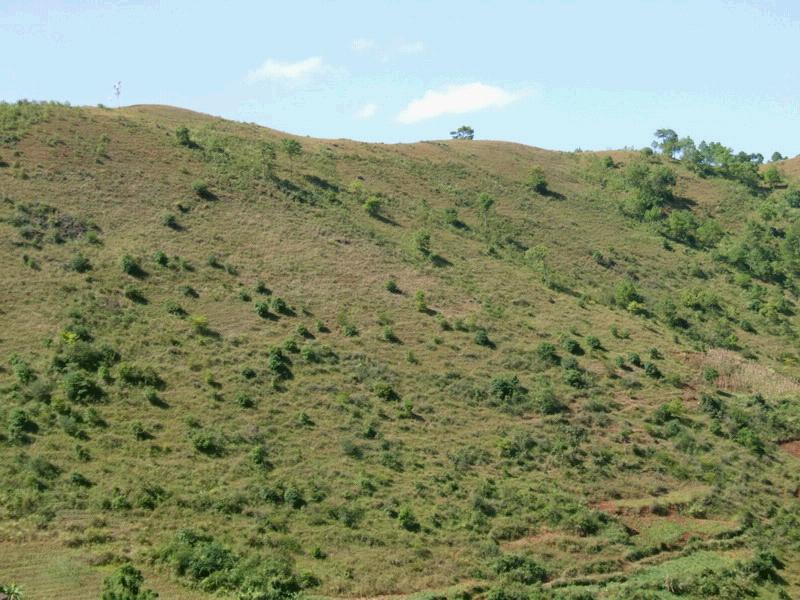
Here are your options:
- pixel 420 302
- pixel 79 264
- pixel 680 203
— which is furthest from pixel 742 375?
pixel 79 264

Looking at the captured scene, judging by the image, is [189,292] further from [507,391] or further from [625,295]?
[625,295]

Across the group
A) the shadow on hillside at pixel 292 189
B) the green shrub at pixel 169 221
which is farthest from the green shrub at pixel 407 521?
the shadow on hillside at pixel 292 189

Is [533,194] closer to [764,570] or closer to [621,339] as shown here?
[621,339]

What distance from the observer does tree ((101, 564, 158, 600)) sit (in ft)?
114

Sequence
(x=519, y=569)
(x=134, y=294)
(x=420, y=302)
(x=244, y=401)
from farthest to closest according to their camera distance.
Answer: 1. (x=420, y=302)
2. (x=134, y=294)
3. (x=244, y=401)
4. (x=519, y=569)

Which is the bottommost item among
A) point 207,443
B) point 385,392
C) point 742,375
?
point 207,443

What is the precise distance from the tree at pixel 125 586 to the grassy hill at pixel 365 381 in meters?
1.71

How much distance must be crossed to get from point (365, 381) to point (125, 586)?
79.5 feet

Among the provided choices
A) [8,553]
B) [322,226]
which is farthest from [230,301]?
[8,553]

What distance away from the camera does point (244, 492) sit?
45531mm

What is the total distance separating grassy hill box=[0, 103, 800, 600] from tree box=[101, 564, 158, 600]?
171cm

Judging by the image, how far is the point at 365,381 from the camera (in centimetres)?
5712

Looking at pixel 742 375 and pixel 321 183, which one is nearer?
pixel 742 375

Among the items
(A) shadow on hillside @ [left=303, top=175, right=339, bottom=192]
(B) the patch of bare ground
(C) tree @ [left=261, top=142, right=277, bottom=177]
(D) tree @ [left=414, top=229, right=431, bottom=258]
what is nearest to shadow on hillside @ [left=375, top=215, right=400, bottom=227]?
(D) tree @ [left=414, top=229, right=431, bottom=258]
